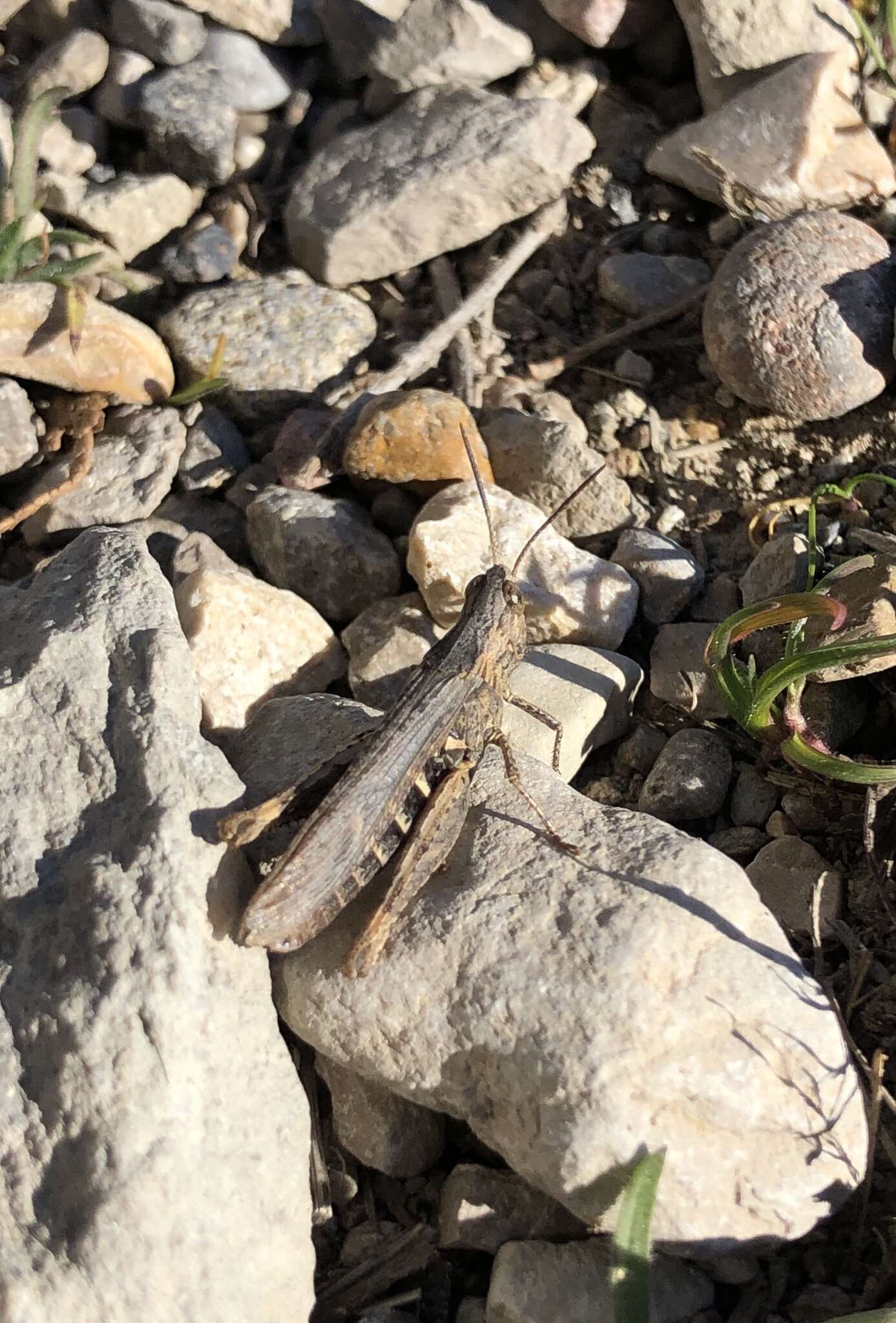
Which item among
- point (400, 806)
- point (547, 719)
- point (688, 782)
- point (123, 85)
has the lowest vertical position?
point (688, 782)

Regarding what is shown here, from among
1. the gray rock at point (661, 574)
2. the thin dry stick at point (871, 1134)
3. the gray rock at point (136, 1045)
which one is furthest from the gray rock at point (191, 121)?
the thin dry stick at point (871, 1134)

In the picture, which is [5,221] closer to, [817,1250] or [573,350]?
[573,350]

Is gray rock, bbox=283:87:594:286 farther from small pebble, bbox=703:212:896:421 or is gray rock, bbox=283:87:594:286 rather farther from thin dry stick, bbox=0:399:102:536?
thin dry stick, bbox=0:399:102:536

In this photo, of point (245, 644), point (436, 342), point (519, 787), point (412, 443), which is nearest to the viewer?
point (519, 787)

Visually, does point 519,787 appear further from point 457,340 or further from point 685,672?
point 457,340

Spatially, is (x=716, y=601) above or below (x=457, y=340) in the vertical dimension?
below

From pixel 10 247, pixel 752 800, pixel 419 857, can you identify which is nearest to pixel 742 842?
pixel 752 800

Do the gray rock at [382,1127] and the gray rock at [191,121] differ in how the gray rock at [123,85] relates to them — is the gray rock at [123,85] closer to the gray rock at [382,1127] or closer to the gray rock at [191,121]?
the gray rock at [191,121]

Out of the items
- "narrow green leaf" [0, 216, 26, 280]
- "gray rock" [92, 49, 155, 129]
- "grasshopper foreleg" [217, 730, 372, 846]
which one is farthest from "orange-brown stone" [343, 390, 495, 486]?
"gray rock" [92, 49, 155, 129]
